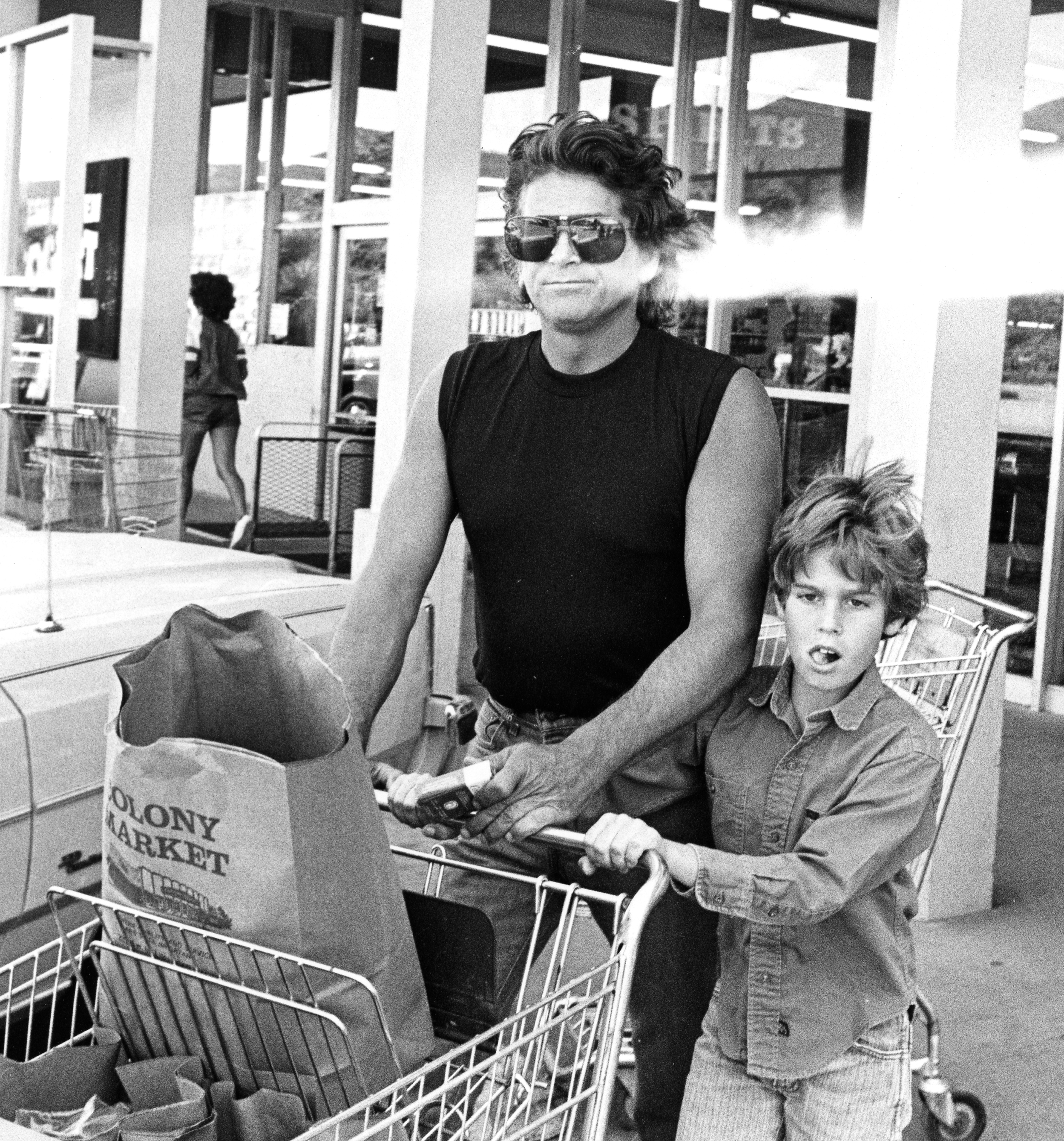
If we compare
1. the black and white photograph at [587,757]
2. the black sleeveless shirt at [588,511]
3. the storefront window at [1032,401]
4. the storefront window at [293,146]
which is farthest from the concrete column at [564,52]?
the black sleeveless shirt at [588,511]

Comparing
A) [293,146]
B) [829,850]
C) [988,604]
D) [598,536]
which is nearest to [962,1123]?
[988,604]

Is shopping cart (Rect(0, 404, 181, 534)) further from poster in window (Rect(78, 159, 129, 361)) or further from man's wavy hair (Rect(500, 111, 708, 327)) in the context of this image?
man's wavy hair (Rect(500, 111, 708, 327))

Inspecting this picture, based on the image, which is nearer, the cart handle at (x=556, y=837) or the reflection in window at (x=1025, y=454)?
the cart handle at (x=556, y=837)

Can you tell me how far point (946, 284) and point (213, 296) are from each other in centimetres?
824

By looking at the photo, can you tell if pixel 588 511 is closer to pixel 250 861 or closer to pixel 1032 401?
pixel 250 861

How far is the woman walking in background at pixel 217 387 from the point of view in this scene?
1223 centimetres

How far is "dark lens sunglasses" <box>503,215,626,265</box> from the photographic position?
2566 mm

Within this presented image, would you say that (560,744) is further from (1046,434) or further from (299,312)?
(299,312)

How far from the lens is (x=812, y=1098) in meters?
2.55

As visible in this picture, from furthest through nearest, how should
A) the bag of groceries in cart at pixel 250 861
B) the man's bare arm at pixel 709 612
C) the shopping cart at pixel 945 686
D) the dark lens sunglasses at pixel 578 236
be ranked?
the shopping cart at pixel 945 686 → the dark lens sunglasses at pixel 578 236 → the man's bare arm at pixel 709 612 → the bag of groceries in cart at pixel 250 861

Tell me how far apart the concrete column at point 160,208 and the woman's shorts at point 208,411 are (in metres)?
2.99

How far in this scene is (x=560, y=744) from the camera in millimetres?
2473

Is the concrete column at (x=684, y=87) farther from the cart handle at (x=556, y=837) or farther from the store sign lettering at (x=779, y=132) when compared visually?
the cart handle at (x=556, y=837)

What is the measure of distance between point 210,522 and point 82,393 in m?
4.82
